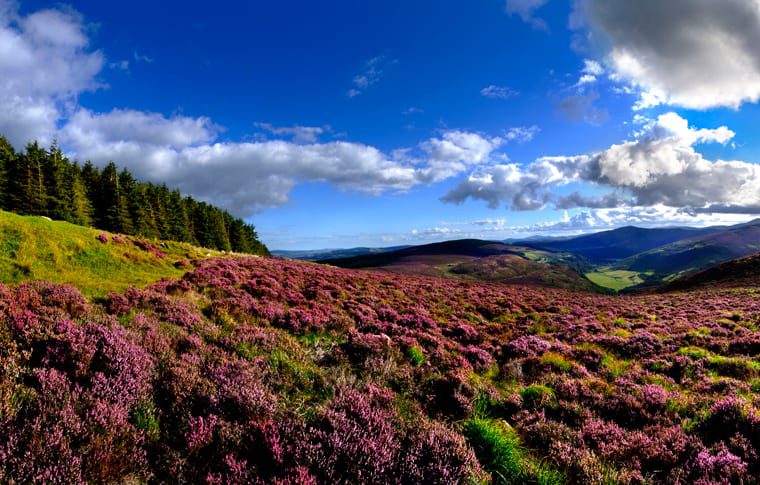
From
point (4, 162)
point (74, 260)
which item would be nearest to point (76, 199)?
point (4, 162)

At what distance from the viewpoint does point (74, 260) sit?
14.7 meters

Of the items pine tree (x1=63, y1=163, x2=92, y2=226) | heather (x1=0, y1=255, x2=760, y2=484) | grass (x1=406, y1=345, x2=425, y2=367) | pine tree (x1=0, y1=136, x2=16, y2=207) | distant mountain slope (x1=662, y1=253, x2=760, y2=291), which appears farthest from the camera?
distant mountain slope (x1=662, y1=253, x2=760, y2=291)

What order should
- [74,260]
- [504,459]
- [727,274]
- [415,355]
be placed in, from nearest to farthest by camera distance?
[504,459], [415,355], [74,260], [727,274]

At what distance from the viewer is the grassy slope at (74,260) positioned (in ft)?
36.7

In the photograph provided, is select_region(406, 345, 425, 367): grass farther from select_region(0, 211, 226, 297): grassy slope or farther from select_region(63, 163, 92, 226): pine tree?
select_region(63, 163, 92, 226): pine tree

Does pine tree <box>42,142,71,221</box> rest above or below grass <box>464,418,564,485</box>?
above

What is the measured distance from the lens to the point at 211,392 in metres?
4.94

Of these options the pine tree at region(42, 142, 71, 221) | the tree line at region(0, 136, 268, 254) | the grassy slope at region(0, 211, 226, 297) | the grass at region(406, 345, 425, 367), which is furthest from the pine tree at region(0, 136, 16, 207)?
the grass at region(406, 345, 425, 367)

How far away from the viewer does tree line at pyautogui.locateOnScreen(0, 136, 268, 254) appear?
158 ft

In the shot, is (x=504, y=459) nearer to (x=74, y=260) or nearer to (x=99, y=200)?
(x=74, y=260)

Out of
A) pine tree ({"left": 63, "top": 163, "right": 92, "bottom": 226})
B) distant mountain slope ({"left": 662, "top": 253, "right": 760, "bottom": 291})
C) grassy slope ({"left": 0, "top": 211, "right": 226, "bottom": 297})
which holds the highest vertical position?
pine tree ({"left": 63, "top": 163, "right": 92, "bottom": 226})

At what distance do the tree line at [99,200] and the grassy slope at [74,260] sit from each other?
4552 cm

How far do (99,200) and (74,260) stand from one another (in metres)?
64.2

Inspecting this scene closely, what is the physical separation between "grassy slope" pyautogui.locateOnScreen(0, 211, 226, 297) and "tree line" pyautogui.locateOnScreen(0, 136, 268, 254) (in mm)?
45525
